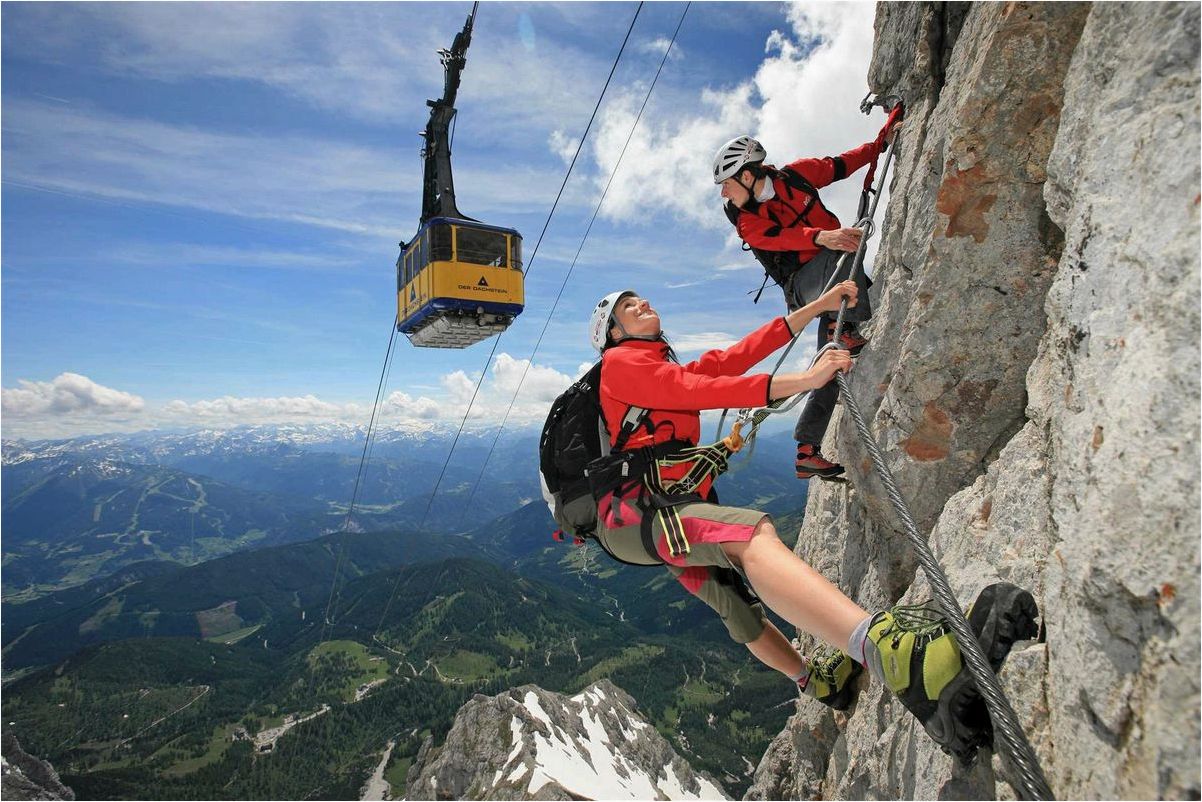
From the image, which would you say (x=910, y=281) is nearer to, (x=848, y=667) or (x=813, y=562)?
(x=848, y=667)

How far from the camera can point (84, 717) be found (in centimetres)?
16138

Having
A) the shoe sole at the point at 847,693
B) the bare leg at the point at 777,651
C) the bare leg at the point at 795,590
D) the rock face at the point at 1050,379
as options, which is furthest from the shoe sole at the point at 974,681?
the shoe sole at the point at 847,693

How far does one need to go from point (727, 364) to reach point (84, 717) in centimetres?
22537

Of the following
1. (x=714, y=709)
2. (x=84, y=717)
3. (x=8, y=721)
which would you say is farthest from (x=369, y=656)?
(x=714, y=709)

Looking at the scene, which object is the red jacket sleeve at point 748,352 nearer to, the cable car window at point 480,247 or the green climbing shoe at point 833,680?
the green climbing shoe at point 833,680

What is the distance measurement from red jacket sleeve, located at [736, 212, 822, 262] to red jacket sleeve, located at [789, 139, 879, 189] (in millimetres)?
886

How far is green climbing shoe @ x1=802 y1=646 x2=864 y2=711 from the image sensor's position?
596 cm

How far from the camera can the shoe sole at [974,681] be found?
3307mm

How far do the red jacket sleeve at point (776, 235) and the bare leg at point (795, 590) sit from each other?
4.24m

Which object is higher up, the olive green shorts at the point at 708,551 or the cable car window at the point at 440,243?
the cable car window at the point at 440,243

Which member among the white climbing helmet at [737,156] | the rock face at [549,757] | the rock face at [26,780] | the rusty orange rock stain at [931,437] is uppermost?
the white climbing helmet at [737,156]

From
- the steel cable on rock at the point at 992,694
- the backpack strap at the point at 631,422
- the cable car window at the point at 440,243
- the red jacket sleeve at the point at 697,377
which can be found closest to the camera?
the steel cable on rock at the point at 992,694

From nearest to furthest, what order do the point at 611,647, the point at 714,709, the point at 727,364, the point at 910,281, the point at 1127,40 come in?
the point at 1127,40
the point at 727,364
the point at 910,281
the point at 714,709
the point at 611,647

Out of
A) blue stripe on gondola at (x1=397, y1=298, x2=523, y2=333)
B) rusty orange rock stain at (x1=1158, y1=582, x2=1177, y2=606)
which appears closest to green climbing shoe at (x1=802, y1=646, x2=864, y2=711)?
rusty orange rock stain at (x1=1158, y1=582, x2=1177, y2=606)
